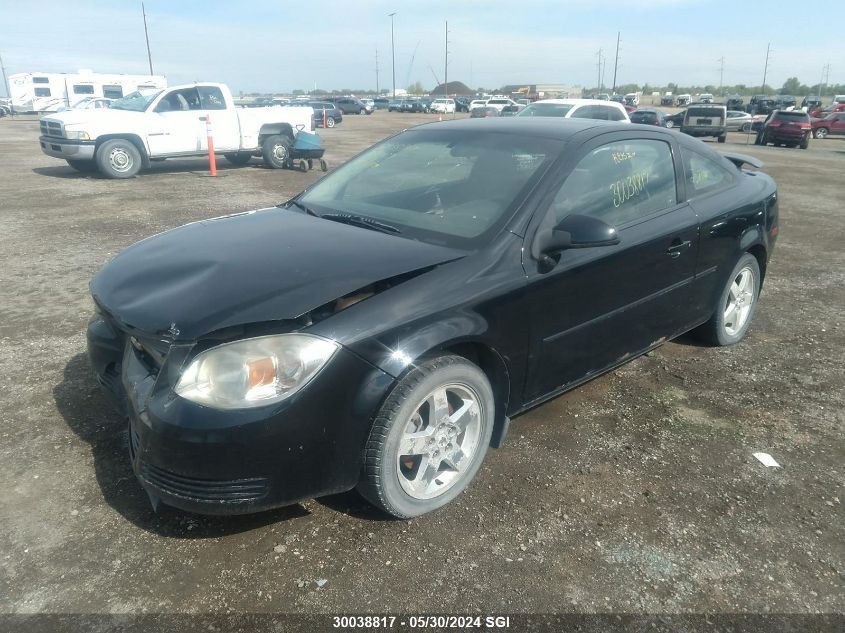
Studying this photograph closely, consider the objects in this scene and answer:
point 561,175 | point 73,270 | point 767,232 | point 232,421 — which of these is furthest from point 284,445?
point 73,270

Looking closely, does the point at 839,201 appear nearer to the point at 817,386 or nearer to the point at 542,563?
the point at 817,386

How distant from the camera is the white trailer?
37.5 m

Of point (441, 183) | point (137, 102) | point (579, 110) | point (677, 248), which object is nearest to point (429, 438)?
point (441, 183)

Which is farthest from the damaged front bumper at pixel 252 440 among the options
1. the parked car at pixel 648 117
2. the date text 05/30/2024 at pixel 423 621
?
the parked car at pixel 648 117

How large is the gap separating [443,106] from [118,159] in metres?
43.5

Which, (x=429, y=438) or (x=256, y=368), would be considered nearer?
(x=256, y=368)

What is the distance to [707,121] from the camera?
27047 millimetres

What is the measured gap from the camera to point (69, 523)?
266 centimetres

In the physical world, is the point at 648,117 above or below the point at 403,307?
above

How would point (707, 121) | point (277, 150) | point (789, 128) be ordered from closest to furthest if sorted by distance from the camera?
point (277, 150) → point (789, 128) → point (707, 121)

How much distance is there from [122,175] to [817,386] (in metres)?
12.5

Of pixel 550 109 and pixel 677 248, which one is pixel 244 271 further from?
pixel 550 109

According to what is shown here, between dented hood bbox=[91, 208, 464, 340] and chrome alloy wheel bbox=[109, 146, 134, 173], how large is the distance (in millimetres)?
10645

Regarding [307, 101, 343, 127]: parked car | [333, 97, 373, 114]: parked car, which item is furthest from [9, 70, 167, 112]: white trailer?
[333, 97, 373, 114]: parked car
